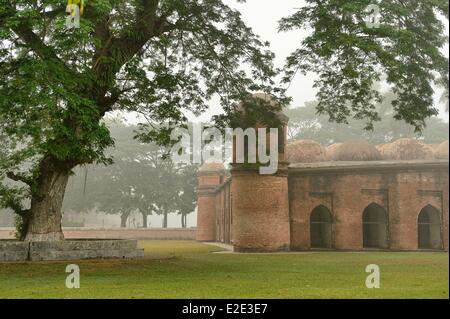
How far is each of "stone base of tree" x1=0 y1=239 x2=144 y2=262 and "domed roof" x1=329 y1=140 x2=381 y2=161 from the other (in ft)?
51.6

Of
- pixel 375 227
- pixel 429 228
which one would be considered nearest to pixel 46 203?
pixel 375 227

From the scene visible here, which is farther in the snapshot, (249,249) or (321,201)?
(321,201)

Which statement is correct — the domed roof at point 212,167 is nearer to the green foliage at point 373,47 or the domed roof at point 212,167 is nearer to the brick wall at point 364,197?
the brick wall at point 364,197

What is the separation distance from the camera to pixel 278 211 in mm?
25031

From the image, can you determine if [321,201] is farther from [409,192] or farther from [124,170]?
[124,170]

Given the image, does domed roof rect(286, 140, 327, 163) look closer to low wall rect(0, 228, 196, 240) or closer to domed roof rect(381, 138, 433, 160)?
domed roof rect(381, 138, 433, 160)

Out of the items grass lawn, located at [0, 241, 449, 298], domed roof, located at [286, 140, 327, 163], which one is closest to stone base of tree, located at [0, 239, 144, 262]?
grass lawn, located at [0, 241, 449, 298]

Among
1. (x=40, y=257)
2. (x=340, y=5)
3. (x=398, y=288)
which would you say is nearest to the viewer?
(x=398, y=288)

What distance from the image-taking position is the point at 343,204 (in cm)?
2655

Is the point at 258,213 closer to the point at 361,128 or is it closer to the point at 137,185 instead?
the point at 137,185

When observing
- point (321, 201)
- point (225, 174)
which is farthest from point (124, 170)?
point (321, 201)

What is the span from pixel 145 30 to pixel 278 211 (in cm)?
1156

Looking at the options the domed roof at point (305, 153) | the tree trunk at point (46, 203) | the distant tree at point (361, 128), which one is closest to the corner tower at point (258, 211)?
the domed roof at point (305, 153)

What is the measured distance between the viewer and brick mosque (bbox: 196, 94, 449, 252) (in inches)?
976
